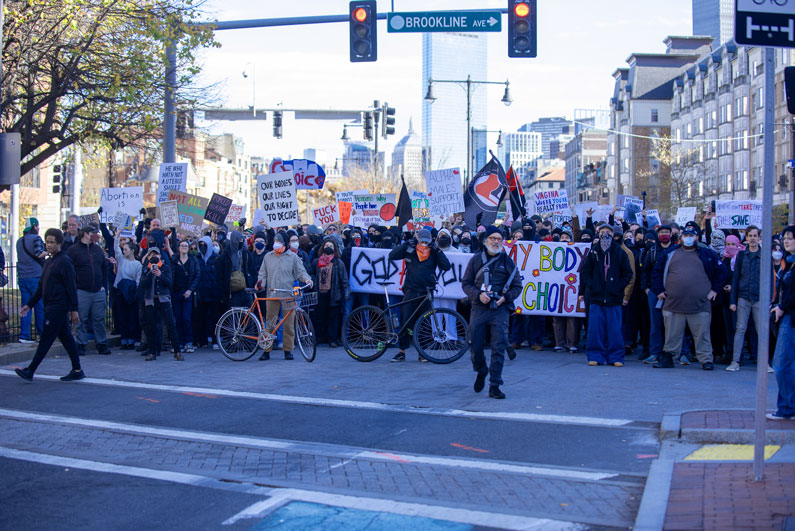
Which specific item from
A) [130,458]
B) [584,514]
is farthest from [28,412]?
[584,514]

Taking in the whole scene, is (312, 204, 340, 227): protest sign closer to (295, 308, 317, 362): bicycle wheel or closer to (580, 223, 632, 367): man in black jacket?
(295, 308, 317, 362): bicycle wheel

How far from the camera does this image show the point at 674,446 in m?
7.55

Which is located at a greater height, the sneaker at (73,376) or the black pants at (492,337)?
the black pants at (492,337)

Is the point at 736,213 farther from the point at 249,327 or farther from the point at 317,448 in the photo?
the point at 317,448

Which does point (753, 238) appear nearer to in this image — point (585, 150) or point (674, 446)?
point (674, 446)

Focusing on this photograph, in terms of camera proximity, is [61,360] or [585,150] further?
[585,150]

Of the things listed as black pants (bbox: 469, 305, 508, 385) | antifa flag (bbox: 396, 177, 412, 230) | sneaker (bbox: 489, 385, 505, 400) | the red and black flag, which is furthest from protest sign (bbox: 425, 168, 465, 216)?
sneaker (bbox: 489, 385, 505, 400)

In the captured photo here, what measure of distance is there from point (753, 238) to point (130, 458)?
8.34 metres

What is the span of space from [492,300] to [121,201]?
11.2 metres

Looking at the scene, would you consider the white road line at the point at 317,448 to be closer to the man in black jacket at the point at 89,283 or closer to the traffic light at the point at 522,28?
the man in black jacket at the point at 89,283

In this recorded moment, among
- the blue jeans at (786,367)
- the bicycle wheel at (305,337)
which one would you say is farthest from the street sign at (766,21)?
the bicycle wheel at (305,337)

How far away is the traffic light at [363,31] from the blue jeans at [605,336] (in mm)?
5831

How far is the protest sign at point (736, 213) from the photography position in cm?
1841

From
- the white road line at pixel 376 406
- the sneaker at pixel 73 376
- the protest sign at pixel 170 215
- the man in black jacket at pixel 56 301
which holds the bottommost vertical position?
the white road line at pixel 376 406
